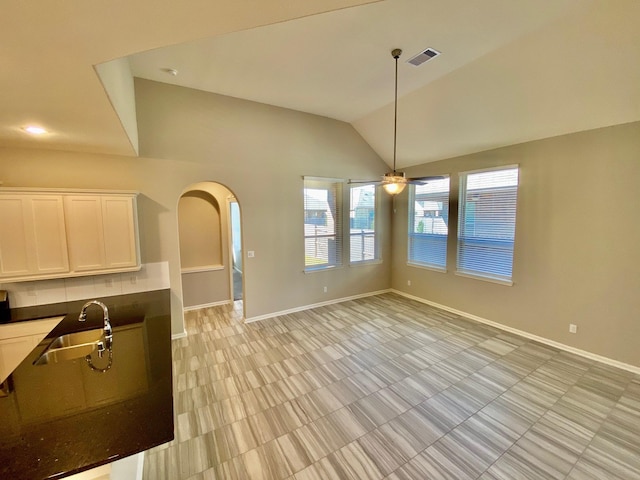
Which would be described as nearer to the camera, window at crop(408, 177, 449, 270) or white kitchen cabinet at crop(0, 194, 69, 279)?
white kitchen cabinet at crop(0, 194, 69, 279)

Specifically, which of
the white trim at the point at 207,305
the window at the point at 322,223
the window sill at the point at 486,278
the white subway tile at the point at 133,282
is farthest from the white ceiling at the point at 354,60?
the white trim at the point at 207,305

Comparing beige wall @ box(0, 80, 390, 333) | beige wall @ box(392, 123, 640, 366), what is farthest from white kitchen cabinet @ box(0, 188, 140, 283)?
beige wall @ box(392, 123, 640, 366)

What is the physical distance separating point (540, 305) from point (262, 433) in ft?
13.7

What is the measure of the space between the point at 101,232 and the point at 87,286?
2.50 feet

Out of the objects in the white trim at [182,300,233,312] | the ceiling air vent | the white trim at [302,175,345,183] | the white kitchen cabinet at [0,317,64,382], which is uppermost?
the ceiling air vent

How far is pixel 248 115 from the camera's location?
434 centimetres

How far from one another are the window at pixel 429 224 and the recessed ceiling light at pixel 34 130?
17.6 ft

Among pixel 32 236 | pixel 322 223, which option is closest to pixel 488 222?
pixel 322 223

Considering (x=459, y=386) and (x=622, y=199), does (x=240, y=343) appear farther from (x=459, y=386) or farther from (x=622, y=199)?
(x=622, y=199)

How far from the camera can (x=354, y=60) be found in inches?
122

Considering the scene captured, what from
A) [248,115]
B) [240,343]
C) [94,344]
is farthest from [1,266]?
[248,115]

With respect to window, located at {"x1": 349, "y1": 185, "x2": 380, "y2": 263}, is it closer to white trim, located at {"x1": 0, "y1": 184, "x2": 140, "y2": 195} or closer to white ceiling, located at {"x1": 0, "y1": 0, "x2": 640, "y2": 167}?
white ceiling, located at {"x1": 0, "y1": 0, "x2": 640, "y2": 167}

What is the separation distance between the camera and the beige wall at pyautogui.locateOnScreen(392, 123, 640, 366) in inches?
123

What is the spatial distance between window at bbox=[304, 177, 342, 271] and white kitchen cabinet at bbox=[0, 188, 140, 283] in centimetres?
283
